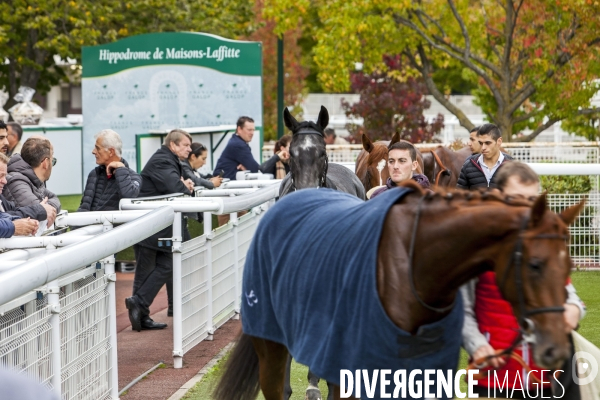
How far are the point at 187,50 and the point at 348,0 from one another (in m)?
4.61

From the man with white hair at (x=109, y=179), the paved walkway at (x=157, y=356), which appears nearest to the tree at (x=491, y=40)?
the paved walkway at (x=157, y=356)

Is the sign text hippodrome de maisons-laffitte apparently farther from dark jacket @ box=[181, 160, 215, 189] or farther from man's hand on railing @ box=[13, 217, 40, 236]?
man's hand on railing @ box=[13, 217, 40, 236]

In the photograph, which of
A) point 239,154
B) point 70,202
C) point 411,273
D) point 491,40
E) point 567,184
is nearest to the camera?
point 411,273

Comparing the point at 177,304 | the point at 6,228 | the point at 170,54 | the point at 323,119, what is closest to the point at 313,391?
the point at 177,304

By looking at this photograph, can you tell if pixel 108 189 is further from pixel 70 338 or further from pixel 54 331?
pixel 54 331

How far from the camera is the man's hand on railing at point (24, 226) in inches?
211

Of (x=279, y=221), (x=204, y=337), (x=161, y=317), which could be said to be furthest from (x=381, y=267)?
(x=161, y=317)

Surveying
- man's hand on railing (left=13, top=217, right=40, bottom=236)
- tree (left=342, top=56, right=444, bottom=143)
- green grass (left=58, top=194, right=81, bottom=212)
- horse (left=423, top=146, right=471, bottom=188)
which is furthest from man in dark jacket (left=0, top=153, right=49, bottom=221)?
tree (left=342, top=56, right=444, bottom=143)

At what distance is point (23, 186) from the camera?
263 inches

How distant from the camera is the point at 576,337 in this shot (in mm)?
3869

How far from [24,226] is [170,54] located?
1078cm

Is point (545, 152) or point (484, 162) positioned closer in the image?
point (484, 162)

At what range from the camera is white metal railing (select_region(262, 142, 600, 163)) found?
60.3ft

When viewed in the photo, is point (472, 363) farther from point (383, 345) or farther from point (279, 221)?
point (279, 221)
